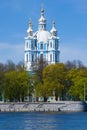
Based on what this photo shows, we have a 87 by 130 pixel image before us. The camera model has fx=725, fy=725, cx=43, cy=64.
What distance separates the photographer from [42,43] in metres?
172

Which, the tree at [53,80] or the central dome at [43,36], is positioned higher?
the central dome at [43,36]

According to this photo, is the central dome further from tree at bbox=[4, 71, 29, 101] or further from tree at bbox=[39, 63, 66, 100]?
tree at bbox=[39, 63, 66, 100]

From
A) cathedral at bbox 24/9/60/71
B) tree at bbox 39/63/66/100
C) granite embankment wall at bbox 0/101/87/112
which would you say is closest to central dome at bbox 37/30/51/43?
cathedral at bbox 24/9/60/71

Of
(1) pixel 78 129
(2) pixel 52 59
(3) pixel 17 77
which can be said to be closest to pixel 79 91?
(3) pixel 17 77

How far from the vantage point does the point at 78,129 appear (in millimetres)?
70625

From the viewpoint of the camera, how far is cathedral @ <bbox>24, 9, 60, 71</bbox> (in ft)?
559

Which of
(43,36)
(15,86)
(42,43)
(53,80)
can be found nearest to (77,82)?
(53,80)

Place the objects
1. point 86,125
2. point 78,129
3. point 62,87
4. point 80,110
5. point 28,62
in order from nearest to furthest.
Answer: point 78,129 → point 86,125 → point 80,110 → point 62,87 → point 28,62

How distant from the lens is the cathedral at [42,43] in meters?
170

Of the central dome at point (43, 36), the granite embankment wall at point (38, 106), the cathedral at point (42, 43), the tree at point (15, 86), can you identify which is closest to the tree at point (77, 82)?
the granite embankment wall at point (38, 106)

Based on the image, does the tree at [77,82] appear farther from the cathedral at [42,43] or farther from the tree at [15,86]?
the cathedral at [42,43]

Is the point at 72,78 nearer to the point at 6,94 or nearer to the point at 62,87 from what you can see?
the point at 62,87

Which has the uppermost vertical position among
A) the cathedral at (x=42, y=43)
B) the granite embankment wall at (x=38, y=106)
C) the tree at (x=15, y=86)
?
the cathedral at (x=42, y=43)

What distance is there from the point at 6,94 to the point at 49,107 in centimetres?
957
